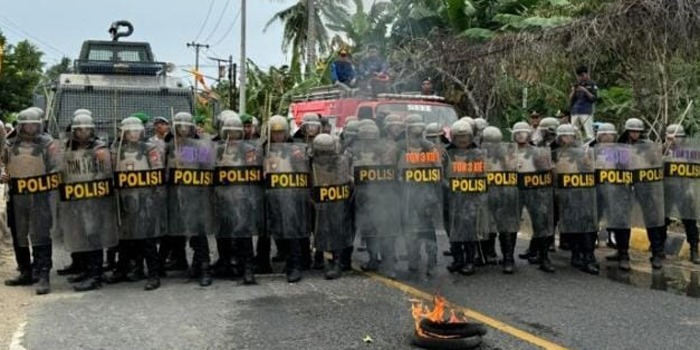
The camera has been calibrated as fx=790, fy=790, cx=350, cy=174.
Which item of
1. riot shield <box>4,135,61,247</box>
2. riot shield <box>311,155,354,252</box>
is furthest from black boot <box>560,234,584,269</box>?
riot shield <box>4,135,61,247</box>

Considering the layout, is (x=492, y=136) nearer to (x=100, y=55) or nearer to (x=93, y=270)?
(x=93, y=270)

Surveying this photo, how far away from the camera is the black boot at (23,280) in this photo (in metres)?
8.38

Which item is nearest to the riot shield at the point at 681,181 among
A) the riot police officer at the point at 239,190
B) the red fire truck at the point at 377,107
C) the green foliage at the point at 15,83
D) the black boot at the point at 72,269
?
the red fire truck at the point at 377,107

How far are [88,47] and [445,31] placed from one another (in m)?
8.79

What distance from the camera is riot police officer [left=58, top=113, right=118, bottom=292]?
799 centimetres

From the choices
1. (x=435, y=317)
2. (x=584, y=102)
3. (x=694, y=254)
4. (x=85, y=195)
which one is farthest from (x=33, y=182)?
(x=584, y=102)

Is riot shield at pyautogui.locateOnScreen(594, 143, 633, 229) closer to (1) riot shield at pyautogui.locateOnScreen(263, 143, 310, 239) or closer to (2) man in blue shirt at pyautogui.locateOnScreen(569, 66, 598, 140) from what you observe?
(1) riot shield at pyautogui.locateOnScreen(263, 143, 310, 239)

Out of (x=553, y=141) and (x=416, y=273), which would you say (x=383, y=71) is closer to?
(x=553, y=141)

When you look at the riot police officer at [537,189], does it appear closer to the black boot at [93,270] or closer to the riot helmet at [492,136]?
the riot helmet at [492,136]

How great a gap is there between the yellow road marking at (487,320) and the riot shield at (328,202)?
650 mm

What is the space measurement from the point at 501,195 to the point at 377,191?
1.44 meters

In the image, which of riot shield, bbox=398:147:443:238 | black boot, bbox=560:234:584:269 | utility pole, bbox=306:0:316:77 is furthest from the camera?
utility pole, bbox=306:0:316:77

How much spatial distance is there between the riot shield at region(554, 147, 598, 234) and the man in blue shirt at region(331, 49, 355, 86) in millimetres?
6480

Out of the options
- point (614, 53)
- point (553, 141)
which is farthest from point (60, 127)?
point (614, 53)
